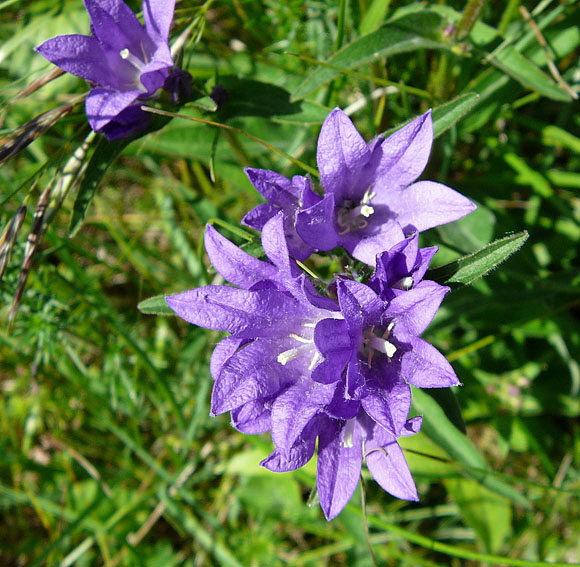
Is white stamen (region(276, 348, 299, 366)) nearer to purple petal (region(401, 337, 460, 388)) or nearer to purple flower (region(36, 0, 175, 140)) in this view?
purple petal (region(401, 337, 460, 388))

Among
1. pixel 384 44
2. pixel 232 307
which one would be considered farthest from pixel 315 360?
pixel 384 44

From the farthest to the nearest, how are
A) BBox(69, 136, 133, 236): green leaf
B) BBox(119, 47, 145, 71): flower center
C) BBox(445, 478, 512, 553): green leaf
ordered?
BBox(445, 478, 512, 553): green leaf, BBox(69, 136, 133, 236): green leaf, BBox(119, 47, 145, 71): flower center

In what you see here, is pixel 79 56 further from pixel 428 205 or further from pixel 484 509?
pixel 484 509

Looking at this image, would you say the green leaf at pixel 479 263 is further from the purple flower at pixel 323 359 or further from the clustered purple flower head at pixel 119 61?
the clustered purple flower head at pixel 119 61

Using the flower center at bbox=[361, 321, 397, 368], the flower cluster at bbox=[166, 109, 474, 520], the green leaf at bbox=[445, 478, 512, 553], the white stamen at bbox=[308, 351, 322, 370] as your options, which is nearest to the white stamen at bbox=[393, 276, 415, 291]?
the flower cluster at bbox=[166, 109, 474, 520]

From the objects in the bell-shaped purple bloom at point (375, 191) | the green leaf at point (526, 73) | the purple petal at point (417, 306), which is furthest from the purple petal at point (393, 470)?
the green leaf at point (526, 73)

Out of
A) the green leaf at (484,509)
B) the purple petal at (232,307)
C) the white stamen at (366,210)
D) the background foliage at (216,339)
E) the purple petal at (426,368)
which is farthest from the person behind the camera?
the green leaf at (484,509)

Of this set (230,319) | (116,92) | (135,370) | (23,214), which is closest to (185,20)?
(116,92)
